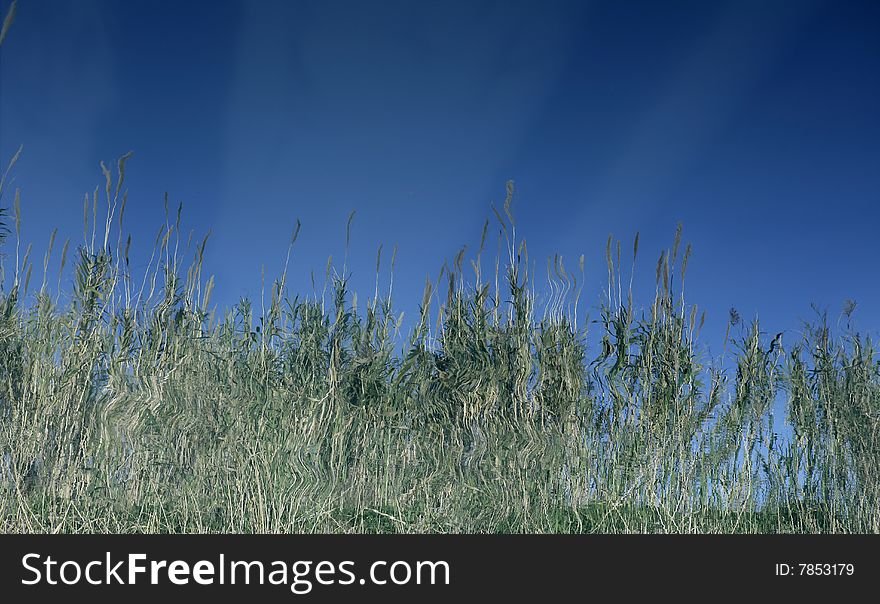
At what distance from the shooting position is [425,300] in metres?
5.19

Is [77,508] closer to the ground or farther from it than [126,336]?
closer to the ground

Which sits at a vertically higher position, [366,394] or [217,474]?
[366,394]

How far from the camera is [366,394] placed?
15.9 feet

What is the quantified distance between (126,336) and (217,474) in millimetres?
1288
